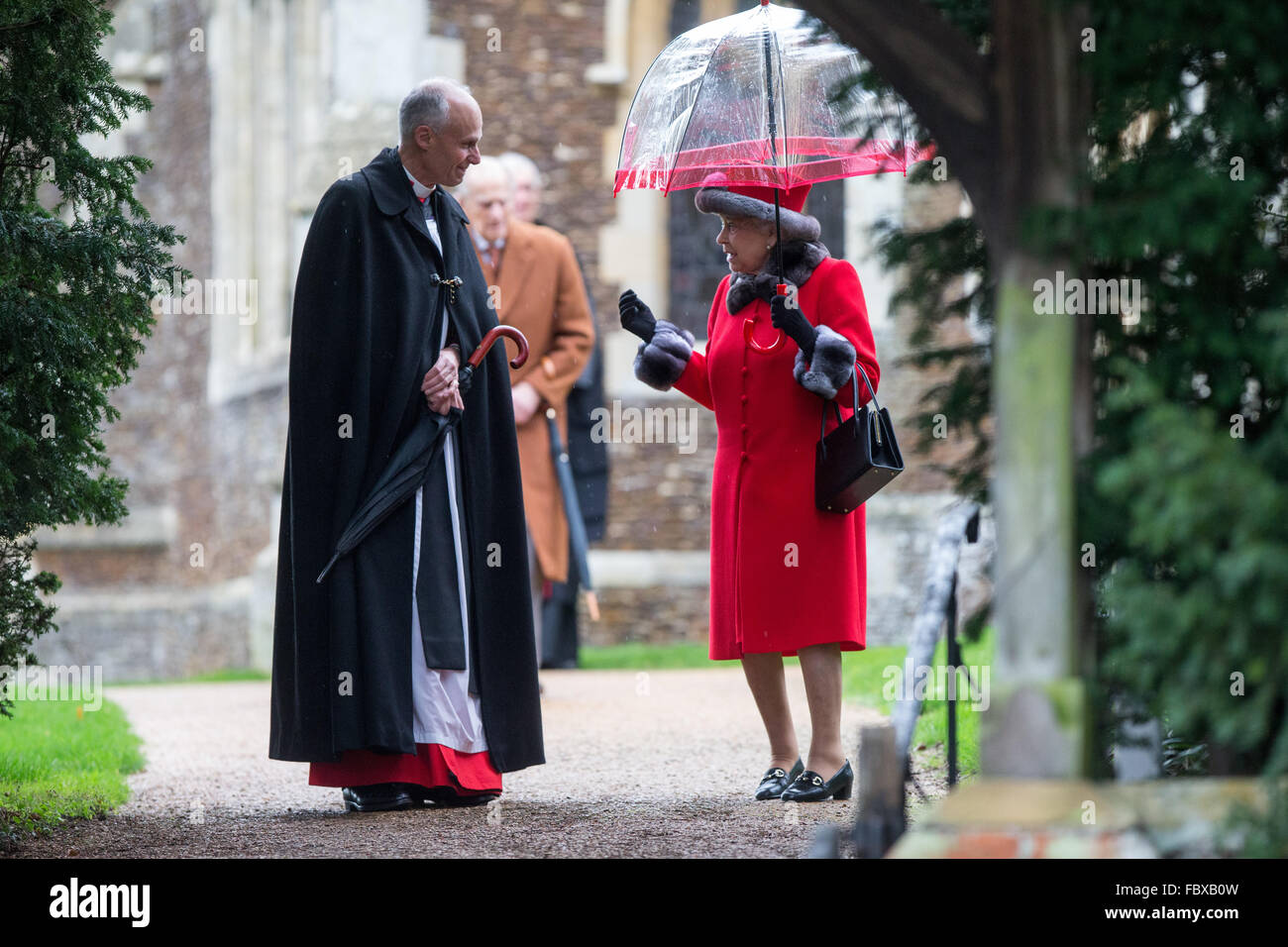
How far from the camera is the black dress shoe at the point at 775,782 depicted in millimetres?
6090

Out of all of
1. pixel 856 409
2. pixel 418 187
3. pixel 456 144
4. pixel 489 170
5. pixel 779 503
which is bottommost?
pixel 779 503

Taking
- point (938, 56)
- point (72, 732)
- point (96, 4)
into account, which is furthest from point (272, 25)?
point (938, 56)

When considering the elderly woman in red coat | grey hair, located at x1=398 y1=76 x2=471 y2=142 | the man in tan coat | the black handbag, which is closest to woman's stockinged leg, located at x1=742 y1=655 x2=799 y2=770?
the elderly woman in red coat

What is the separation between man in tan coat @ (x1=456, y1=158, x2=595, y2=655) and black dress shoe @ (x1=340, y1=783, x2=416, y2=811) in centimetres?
389

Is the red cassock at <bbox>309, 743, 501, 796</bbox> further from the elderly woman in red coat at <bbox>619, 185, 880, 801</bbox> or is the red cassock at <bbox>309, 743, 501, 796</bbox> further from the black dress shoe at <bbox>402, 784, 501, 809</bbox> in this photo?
the elderly woman in red coat at <bbox>619, 185, 880, 801</bbox>

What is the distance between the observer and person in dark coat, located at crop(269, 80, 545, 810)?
601 cm

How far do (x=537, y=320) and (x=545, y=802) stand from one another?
4.37 metres

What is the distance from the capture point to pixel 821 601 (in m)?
5.81

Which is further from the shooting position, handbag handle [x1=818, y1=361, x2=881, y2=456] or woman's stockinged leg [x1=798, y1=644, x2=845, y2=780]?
woman's stockinged leg [x1=798, y1=644, x2=845, y2=780]

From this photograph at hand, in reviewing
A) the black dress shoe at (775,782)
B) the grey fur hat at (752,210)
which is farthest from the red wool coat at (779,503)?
the black dress shoe at (775,782)

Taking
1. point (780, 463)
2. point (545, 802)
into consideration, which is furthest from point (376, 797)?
point (780, 463)

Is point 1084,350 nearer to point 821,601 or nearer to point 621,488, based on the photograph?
point 821,601

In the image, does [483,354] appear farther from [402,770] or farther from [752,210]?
[402,770]

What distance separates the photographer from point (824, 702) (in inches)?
232
